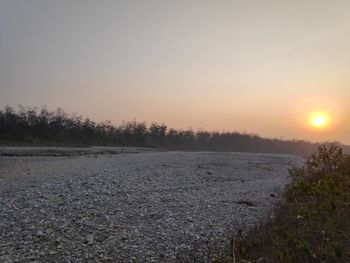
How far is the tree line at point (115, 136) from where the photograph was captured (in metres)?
59.2

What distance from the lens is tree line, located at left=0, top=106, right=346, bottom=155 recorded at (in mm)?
59188

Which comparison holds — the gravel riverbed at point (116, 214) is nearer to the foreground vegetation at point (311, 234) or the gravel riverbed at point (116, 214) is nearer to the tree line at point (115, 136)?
the foreground vegetation at point (311, 234)

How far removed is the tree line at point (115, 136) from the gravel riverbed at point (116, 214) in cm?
3532

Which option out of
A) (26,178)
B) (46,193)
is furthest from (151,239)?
(26,178)

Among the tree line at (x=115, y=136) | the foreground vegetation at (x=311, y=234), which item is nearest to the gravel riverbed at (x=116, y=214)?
the foreground vegetation at (x=311, y=234)

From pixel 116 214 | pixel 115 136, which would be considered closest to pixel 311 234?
pixel 116 214

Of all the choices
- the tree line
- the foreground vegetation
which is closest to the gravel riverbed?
the foreground vegetation

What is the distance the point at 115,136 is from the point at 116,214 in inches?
2434

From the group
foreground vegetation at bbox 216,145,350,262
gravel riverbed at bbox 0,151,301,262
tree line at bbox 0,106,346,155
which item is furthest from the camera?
tree line at bbox 0,106,346,155

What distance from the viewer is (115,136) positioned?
7638 centimetres

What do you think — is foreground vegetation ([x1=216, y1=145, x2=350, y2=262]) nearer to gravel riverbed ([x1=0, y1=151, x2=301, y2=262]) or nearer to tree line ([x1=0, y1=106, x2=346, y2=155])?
gravel riverbed ([x1=0, y1=151, x2=301, y2=262])

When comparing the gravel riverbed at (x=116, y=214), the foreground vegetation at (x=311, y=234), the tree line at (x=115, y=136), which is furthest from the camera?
the tree line at (x=115, y=136)

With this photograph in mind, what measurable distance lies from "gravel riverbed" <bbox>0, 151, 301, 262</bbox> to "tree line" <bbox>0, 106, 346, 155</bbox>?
116 ft

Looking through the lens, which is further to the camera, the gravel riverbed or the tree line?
the tree line
